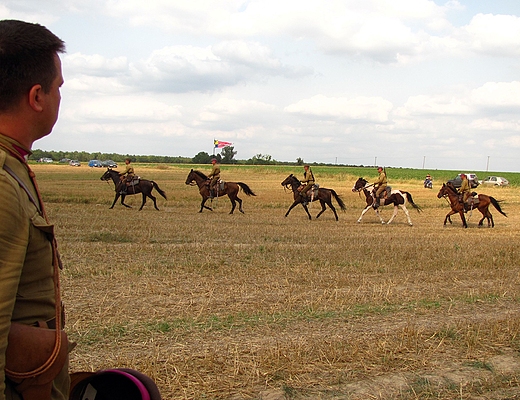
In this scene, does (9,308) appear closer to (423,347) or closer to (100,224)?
(423,347)

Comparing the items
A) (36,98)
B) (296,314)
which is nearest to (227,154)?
(296,314)

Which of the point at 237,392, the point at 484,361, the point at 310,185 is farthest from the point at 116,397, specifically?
the point at 310,185

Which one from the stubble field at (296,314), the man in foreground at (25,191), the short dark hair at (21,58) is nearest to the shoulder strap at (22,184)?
the man in foreground at (25,191)

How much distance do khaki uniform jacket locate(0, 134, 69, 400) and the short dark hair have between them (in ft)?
0.55

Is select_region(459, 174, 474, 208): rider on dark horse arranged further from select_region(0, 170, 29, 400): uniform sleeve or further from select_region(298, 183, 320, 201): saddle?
select_region(0, 170, 29, 400): uniform sleeve

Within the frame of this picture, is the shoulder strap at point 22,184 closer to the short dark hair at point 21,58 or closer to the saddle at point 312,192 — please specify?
the short dark hair at point 21,58

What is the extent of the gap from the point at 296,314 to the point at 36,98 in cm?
579

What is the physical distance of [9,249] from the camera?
1.85m

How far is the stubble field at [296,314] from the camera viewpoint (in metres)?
5.13

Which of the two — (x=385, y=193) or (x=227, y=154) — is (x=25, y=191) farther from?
(x=227, y=154)

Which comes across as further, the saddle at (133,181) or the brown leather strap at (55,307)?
the saddle at (133,181)

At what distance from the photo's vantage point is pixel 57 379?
2.11 m

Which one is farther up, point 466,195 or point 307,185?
point 466,195

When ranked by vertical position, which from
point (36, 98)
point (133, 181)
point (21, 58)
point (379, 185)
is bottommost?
point (133, 181)
